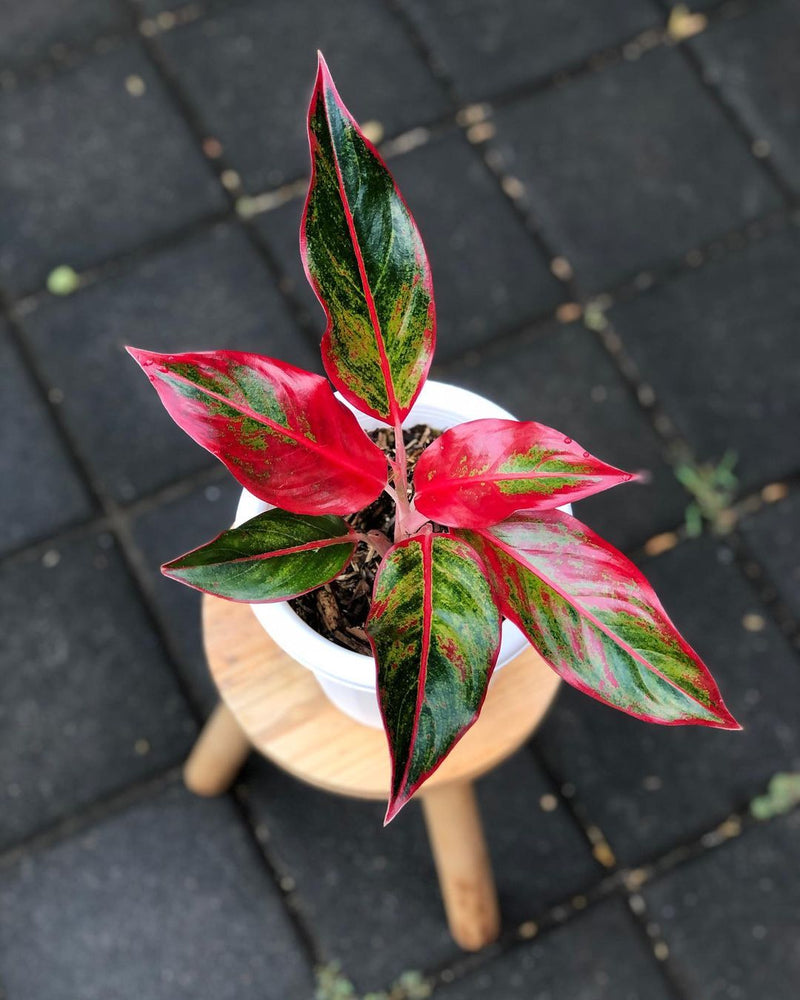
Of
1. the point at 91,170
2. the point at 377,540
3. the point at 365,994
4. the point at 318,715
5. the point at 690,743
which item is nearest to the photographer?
the point at 377,540

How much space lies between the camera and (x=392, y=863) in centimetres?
145

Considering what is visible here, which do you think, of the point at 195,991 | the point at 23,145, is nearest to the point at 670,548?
the point at 195,991

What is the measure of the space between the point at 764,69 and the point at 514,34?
1.37 ft

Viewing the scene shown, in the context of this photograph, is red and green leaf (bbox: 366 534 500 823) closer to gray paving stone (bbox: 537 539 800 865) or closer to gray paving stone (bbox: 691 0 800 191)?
gray paving stone (bbox: 537 539 800 865)

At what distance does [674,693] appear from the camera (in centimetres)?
68

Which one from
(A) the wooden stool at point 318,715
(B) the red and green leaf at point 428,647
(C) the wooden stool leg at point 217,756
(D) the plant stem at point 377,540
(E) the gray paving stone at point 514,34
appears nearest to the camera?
(B) the red and green leaf at point 428,647

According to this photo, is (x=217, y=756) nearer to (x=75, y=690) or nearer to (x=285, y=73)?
(x=75, y=690)

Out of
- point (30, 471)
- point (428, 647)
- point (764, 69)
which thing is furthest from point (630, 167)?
point (428, 647)

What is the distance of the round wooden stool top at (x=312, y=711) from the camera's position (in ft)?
3.47

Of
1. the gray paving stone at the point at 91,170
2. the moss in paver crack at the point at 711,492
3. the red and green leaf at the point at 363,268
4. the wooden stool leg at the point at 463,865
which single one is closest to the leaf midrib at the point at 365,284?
the red and green leaf at the point at 363,268

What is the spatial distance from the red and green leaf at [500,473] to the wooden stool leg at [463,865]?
48 cm

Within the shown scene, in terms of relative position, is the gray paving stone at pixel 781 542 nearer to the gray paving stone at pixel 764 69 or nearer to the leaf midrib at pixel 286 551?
the gray paving stone at pixel 764 69

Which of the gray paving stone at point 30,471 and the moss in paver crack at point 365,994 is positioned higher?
the gray paving stone at point 30,471

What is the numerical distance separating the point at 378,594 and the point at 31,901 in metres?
0.97
